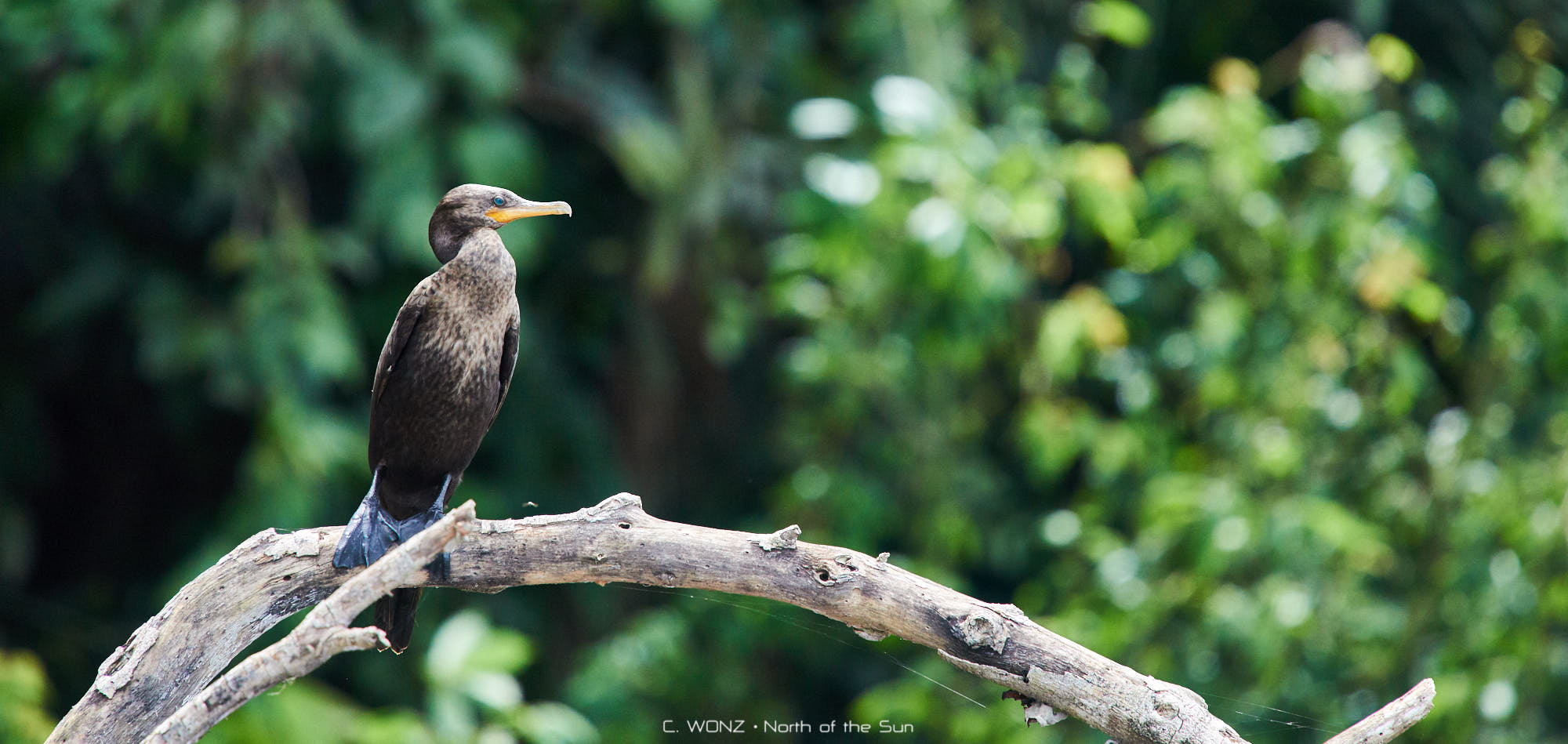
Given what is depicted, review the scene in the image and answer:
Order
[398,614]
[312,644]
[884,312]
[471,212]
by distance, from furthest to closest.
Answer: [884,312], [398,614], [471,212], [312,644]

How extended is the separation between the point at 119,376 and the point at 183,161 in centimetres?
114

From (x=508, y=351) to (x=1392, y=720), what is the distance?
4.06 feet

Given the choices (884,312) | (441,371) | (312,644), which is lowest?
(312,644)

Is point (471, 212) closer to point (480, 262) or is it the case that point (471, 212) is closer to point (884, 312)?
point (480, 262)

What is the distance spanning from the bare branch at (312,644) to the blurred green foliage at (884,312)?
201cm

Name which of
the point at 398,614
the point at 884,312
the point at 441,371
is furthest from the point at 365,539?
the point at 884,312

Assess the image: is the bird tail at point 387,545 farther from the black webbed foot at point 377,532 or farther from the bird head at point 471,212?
the bird head at point 471,212

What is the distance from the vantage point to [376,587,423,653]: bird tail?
5.82ft

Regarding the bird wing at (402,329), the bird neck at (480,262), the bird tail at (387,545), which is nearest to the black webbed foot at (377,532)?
the bird tail at (387,545)

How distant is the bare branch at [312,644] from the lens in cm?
139

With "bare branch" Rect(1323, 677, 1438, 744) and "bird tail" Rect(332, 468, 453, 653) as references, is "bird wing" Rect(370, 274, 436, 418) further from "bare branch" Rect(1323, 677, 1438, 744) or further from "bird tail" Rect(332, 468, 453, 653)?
"bare branch" Rect(1323, 677, 1438, 744)

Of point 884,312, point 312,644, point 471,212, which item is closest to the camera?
point 312,644

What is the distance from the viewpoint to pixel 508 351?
1.85 m

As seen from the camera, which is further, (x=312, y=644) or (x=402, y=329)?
(x=402, y=329)
